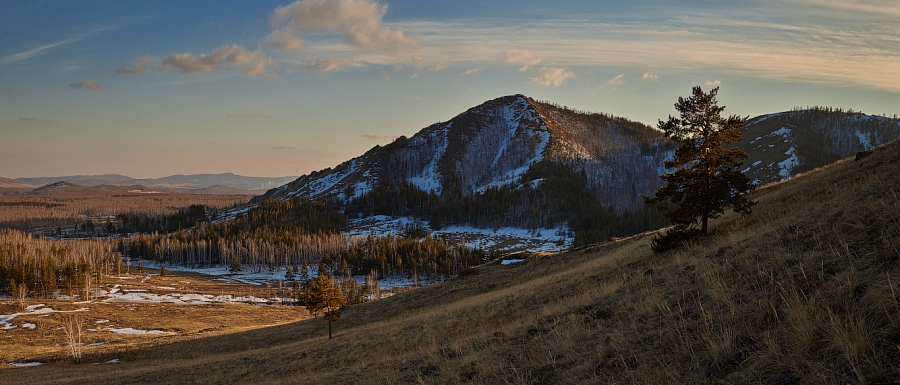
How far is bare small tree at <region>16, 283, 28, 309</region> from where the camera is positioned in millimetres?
90500

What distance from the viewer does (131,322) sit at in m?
77.3

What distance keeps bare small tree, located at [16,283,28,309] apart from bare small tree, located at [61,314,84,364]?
832 inches

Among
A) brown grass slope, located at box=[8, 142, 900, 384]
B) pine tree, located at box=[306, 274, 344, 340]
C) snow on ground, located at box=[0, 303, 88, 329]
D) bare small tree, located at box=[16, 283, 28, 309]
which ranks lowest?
snow on ground, located at box=[0, 303, 88, 329]

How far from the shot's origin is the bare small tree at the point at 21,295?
90500mm

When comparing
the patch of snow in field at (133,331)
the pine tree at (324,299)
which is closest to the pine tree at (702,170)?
the pine tree at (324,299)

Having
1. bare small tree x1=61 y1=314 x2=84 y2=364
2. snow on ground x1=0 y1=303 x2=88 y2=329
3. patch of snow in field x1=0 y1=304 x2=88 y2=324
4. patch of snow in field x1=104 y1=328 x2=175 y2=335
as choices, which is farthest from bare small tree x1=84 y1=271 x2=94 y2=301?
patch of snow in field x1=104 y1=328 x2=175 y2=335

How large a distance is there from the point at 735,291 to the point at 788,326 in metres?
2.48

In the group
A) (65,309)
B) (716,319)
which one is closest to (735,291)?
(716,319)

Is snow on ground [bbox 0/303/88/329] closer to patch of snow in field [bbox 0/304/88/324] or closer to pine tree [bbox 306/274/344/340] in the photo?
patch of snow in field [bbox 0/304/88/324]

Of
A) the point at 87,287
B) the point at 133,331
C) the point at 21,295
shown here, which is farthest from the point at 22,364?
the point at 87,287

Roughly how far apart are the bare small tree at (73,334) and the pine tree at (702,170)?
2263 inches

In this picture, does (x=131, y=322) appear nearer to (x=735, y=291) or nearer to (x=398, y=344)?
(x=398, y=344)

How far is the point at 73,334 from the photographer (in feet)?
208

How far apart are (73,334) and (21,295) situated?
162ft
